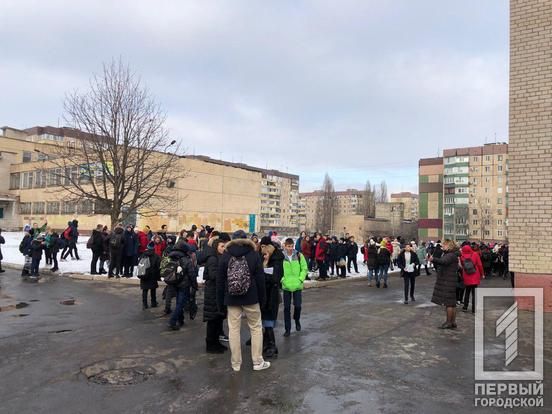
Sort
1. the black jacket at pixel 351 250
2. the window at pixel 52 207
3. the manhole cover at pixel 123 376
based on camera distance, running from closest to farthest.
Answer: the manhole cover at pixel 123 376
the black jacket at pixel 351 250
the window at pixel 52 207

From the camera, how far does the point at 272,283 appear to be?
6801 millimetres

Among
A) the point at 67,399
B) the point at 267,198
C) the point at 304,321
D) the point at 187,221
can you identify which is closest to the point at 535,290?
the point at 304,321

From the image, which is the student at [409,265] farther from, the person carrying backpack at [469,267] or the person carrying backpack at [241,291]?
the person carrying backpack at [241,291]

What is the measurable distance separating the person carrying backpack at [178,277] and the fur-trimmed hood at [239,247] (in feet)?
9.02

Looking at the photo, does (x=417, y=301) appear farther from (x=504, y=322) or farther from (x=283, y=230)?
(x=283, y=230)

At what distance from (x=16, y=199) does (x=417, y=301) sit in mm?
66340

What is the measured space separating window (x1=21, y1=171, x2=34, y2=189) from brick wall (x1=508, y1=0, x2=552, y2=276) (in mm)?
65173

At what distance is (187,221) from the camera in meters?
63.4

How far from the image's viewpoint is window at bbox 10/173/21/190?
64.1 m

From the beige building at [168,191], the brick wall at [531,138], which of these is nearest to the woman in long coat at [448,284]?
the brick wall at [531,138]

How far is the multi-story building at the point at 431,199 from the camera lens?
97125 millimetres

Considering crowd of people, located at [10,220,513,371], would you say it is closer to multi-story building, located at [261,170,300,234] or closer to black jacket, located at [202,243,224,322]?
black jacket, located at [202,243,224,322]

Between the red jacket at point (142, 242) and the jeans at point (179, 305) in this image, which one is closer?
the jeans at point (179, 305)

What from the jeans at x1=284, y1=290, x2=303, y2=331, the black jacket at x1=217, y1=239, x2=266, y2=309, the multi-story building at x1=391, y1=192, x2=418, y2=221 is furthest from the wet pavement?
the multi-story building at x1=391, y1=192, x2=418, y2=221
